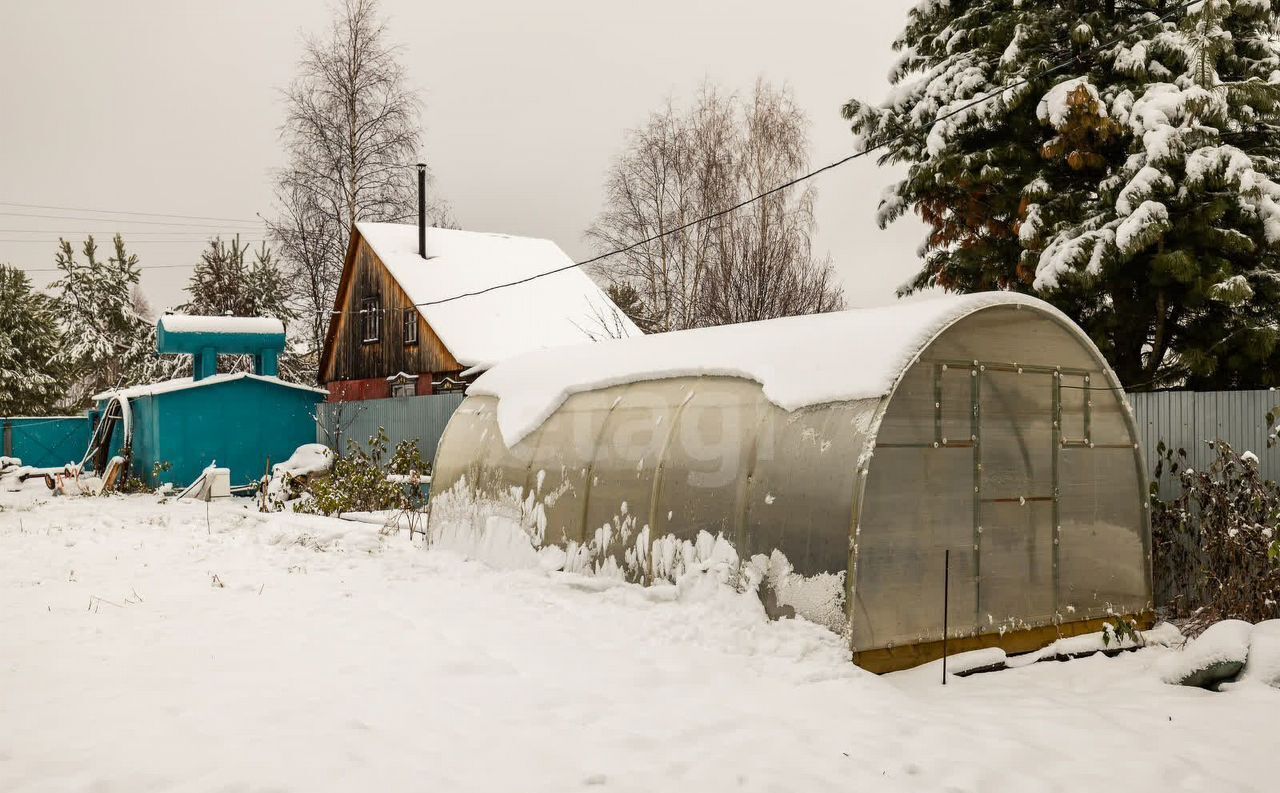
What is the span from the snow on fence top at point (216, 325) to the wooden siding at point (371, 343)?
2.82 meters

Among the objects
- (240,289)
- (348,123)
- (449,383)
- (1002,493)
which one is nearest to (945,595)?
(1002,493)

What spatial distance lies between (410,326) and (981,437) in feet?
60.1

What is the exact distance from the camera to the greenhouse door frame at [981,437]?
6812 mm

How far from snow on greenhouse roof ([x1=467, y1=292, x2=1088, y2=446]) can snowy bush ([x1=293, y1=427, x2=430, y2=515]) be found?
5154mm

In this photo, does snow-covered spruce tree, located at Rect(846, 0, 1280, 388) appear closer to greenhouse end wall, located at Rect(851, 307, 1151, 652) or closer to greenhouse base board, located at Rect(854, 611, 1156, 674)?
greenhouse end wall, located at Rect(851, 307, 1151, 652)

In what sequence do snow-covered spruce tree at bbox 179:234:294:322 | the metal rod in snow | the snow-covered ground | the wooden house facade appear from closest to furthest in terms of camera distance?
1. the snow-covered ground
2. the metal rod in snow
3. the wooden house facade
4. snow-covered spruce tree at bbox 179:234:294:322

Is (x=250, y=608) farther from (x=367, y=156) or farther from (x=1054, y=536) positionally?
(x=367, y=156)

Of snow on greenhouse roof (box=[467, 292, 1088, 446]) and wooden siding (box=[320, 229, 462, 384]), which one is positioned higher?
wooden siding (box=[320, 229, 462, 384])

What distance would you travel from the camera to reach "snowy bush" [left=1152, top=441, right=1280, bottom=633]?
293 inches

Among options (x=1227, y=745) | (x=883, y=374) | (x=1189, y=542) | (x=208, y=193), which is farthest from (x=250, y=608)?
(x=208, y=193)

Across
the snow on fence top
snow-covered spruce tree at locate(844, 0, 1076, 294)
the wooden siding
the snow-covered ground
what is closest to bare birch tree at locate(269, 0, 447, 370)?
the wooden siding

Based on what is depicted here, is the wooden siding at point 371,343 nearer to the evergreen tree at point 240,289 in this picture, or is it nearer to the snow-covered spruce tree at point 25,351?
the evergreen tree at point 240,289

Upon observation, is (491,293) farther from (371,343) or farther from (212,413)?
(212,413)

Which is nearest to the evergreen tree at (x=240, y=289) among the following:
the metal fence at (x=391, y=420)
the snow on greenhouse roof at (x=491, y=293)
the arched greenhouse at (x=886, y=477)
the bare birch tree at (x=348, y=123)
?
the bare birch tree at (x=348, y=123)
